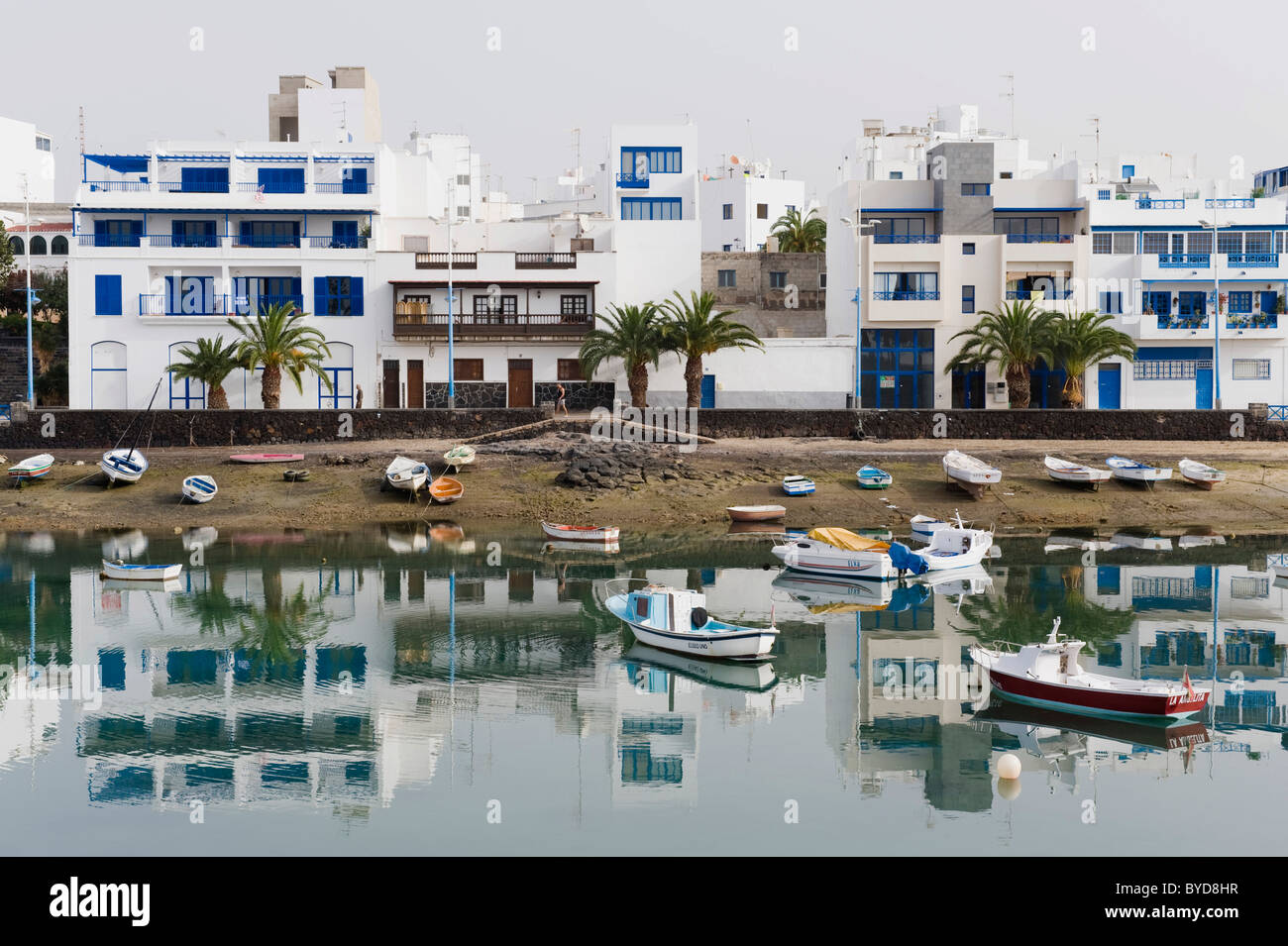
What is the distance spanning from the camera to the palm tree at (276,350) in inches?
2621

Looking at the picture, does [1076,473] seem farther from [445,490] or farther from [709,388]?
[445,490]

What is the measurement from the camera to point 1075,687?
27688mm

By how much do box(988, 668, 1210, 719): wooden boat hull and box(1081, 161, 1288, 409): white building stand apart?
4976 centimetres

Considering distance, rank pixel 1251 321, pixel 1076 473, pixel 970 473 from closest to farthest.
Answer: pixel 970 473 < pixel 1076 473 < pixel 1251 321

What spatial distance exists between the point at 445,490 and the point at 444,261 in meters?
19.8

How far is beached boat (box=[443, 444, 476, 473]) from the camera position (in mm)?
59594

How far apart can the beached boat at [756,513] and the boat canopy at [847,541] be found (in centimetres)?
916

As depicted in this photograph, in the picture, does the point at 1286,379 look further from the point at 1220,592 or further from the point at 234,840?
the point at 234,840

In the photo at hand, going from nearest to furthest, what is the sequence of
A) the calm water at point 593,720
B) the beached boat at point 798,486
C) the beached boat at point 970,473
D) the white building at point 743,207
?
the calm water at point 593,720
the beached boat at point 970,473
the beached boat at point 798,486
the white building at point 743,207

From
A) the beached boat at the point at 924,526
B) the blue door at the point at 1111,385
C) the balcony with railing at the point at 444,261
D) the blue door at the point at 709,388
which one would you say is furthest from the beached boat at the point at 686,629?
the blue door at the point at 1111,385


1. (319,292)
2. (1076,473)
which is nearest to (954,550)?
(1076,473)

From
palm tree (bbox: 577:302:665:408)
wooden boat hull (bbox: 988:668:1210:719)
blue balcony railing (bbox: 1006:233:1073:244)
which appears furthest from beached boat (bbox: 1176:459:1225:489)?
wooden boat hull (bbox: 988:668:1210:719)

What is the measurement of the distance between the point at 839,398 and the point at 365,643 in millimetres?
42773

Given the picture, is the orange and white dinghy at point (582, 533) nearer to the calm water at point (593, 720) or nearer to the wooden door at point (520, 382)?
the calm water at point (593, 720)
